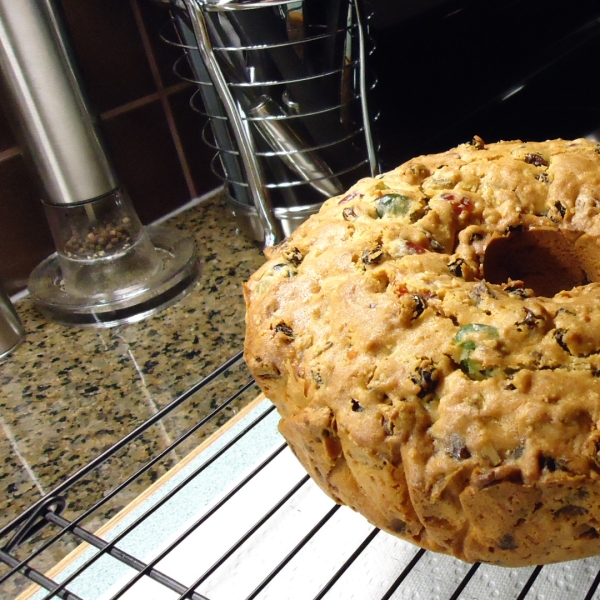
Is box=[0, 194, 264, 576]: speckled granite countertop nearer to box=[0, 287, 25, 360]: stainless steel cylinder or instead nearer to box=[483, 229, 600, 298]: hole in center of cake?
Answer: box=[0, 287, 25, 360]: stainless steel cylinder

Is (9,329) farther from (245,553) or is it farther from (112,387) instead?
(245,553)

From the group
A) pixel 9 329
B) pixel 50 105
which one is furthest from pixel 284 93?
pixel 9 329

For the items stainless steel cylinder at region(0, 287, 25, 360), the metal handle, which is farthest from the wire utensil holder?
stainless steel cylinder at region(0, 287, 25, 360)

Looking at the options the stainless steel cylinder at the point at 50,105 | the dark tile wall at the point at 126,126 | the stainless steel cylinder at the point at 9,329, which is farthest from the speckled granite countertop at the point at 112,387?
the stainless steel cylinder at the point at 50,105

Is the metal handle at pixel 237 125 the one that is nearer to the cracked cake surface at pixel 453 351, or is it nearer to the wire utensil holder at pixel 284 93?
the wire utensil holder at pixel 284 93

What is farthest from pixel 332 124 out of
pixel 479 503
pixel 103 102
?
pixel 479 503
